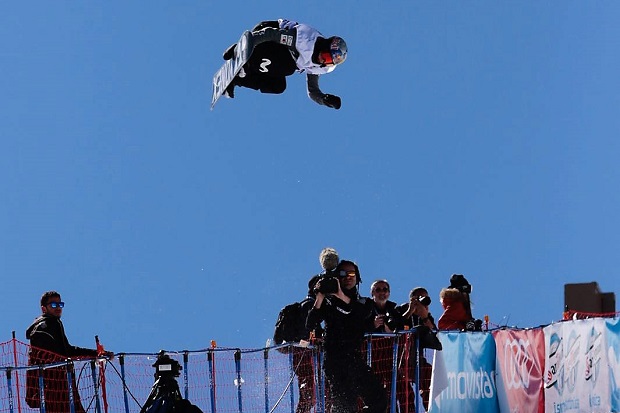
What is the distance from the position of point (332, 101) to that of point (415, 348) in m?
4.37

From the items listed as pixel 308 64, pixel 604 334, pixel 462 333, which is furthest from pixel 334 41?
pixel 604 334

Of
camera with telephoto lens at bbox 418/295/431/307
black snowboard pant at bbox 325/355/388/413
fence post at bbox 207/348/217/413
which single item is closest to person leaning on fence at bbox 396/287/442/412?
camera with telephoto lens at bbox 418/295/431/307

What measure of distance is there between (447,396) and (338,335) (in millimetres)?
2059

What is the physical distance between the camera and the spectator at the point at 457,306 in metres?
13.0

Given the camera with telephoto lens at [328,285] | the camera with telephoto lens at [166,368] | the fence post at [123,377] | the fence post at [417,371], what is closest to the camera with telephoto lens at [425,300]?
the fence post at [417,371]

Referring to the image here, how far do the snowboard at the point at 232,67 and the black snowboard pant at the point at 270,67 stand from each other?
88 mm

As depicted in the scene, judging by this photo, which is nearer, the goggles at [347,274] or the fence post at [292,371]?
the goggles at [347,274]

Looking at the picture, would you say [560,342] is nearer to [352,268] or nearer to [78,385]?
[352,268]

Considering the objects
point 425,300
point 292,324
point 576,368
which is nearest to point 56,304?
point 292,324

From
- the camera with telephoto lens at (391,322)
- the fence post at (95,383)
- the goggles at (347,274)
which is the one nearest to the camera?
the goggles at (347,274)

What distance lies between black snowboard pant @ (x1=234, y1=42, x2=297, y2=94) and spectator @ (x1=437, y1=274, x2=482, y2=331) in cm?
370

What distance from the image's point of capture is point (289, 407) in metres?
12.0

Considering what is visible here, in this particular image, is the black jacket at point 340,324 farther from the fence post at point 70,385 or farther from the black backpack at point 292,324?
the fence post at point 70,385

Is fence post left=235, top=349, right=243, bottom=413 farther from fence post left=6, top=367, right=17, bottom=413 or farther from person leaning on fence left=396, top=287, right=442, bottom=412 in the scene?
fence post left=6, top=367, right=17, bottom=413
